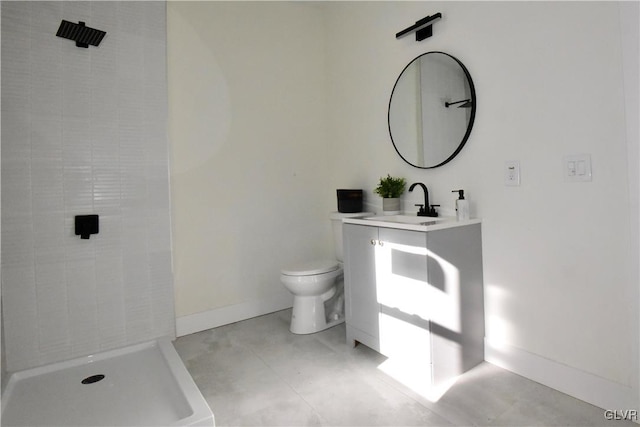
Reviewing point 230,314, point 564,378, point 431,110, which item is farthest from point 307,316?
point 431,110

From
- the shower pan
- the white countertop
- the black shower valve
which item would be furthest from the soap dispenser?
the black shower valve

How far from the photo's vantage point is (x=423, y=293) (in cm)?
172

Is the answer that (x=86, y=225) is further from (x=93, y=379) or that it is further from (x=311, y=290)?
(x=311, y=290)

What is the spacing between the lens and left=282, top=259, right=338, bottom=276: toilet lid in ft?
7.62

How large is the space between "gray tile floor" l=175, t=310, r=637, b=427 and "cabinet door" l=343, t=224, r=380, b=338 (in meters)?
0.21

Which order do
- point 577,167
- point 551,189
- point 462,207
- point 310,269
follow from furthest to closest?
point 310,269, point 462,207, point 551,189, point 577,167

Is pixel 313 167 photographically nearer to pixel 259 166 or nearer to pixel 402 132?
pixel 259 166

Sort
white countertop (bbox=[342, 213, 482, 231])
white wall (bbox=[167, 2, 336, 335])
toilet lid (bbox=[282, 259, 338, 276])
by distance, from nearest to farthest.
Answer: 1. white countertop (bbox=[342, 213, 482, 231])
2. toilet lid (bbox=[282, 259, 338, 276])
3. white wall (bbox=[167, 2, 336, 335])

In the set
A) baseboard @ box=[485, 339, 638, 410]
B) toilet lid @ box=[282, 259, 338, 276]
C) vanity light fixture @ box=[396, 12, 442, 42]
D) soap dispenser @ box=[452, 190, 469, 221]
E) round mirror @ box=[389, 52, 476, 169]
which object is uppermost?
vanity light fixture @ box=[396, 12, 442, 42]

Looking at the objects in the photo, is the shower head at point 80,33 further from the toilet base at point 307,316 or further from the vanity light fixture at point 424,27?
the toilet base at point 307,316

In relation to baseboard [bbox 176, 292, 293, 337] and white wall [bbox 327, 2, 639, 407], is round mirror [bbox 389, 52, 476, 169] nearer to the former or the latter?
white wall [bbox 327, 2, 639, 407]

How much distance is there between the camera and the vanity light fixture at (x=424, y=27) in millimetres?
2127

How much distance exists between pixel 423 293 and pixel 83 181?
6.93 ft

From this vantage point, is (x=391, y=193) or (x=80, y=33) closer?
(x=80, y=33)
